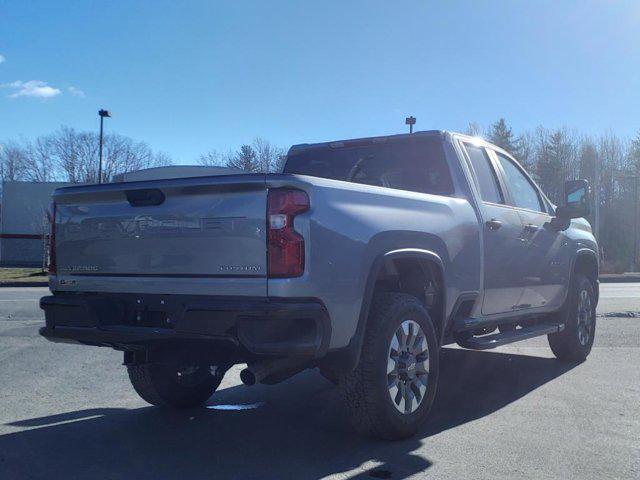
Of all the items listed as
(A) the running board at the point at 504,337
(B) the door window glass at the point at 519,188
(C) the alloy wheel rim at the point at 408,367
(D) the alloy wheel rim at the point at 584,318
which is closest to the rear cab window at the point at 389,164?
(B) the door window glass at the point at 519,188

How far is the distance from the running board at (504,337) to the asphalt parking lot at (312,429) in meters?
0.49

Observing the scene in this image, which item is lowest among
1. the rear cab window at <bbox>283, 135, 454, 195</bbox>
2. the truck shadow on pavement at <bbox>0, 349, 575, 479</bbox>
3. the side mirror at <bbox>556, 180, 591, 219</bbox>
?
the truck shadow on pavement at <bbox>0, 349, 575, 479</bbox>

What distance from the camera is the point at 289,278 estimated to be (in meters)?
3.61

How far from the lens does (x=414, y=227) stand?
4508 millimetres

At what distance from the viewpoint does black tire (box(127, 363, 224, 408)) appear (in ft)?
16.8

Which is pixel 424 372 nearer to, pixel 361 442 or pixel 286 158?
pixel 361 442

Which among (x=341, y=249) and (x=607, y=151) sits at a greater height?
(x=607, y=151)

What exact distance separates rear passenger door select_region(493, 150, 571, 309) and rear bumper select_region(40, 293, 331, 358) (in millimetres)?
3049

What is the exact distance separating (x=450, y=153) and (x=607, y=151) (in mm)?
56011

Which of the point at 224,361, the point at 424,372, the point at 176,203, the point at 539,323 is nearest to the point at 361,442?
the point at 424,372

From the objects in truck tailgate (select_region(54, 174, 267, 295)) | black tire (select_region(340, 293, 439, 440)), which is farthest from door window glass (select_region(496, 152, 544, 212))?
truck tailgate (select_region(54, 174, 267, 295))

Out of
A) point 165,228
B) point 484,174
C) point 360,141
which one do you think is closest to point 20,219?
point 360,141

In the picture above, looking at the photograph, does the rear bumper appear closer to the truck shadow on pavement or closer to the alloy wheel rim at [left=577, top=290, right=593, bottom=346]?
the truck shadow on pavement

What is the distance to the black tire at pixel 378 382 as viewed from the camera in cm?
407
